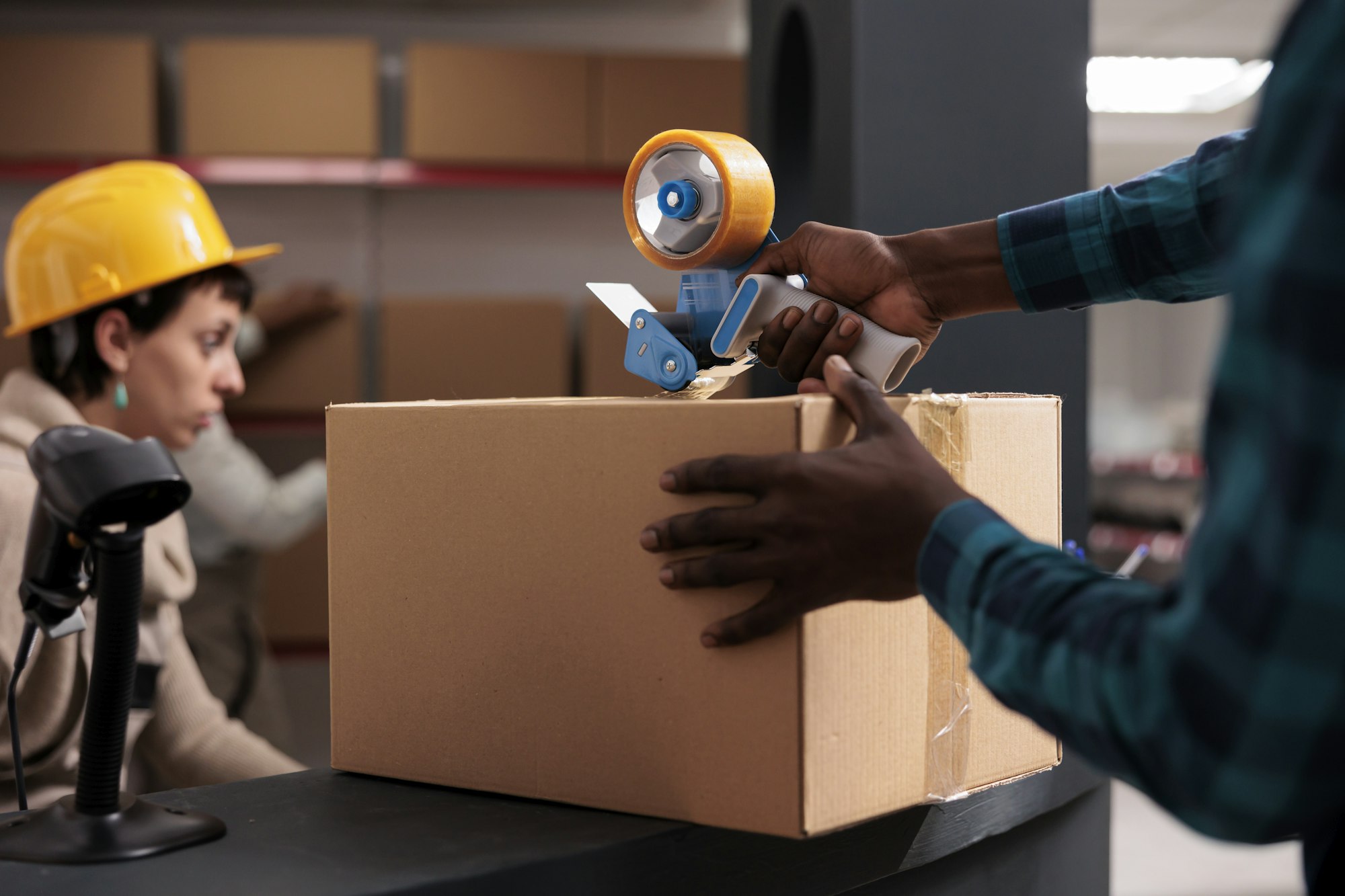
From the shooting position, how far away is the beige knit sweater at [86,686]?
1.31 metres

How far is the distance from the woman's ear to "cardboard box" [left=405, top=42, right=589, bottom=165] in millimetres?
1604

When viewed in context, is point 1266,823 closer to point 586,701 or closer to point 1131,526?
point 586,701

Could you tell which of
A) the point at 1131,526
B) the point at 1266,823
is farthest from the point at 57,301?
the point at 1131,526

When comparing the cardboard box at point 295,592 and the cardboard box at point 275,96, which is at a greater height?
the cardboard box at point 275,96

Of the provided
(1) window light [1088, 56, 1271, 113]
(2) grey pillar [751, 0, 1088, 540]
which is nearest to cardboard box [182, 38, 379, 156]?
(2) grey pillar [751, 0, 1088, 540]

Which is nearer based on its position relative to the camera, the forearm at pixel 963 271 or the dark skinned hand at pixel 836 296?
the dark skinned hand at pixel 836 296

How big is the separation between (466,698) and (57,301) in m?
1.28

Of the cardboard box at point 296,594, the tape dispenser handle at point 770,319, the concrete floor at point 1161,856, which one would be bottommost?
the concrete floor at point 1161,856

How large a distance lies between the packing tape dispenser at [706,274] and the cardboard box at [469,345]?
237 centimetres

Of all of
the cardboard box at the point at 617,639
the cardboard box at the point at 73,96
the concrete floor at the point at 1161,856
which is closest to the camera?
the cardboard box at the point at 617,639

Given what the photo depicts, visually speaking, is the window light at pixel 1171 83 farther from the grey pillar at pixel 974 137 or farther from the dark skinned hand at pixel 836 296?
the dark skinned hand at pixel 836 296

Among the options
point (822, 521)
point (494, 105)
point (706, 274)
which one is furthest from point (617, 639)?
point (494, 105)

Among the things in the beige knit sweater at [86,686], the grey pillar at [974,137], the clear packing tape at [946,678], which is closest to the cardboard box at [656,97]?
the grey pillar at [974,137]

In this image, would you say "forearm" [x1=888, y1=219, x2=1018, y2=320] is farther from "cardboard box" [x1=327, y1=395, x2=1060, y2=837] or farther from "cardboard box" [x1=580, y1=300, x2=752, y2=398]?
"cardboard box" [x1=580, y1=300, x2=752, y2=398]
